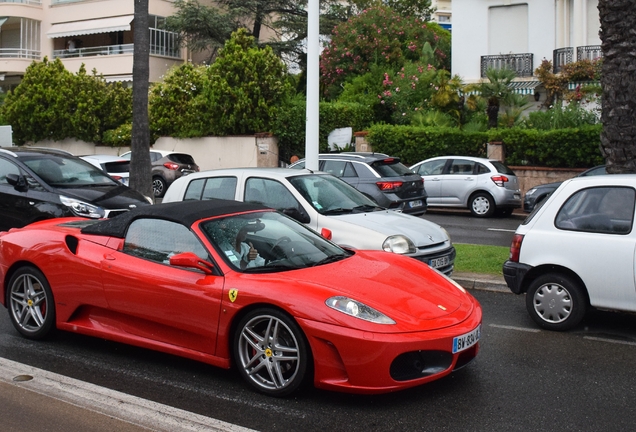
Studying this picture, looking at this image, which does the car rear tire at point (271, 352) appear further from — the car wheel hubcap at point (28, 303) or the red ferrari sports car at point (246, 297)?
the car wheel hubcap at point (28, 303)

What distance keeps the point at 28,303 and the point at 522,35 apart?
89.1ft

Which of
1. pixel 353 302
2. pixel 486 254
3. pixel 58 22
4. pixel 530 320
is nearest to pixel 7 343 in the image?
pixel 353 302

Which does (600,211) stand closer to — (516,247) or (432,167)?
(516,247)

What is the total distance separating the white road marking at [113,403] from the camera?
518 centimetres

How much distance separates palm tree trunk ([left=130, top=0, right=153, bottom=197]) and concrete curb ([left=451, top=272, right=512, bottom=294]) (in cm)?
887

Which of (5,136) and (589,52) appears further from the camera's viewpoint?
(589,52)

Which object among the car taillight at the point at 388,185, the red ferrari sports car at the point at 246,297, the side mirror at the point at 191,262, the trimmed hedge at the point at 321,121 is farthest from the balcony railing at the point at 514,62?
the side mirror at the point at 191,262

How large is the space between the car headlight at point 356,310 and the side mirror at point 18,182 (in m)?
7.87

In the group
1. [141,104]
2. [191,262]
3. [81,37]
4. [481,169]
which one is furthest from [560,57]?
[81,37]

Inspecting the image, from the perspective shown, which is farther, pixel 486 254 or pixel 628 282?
pixel 486 254

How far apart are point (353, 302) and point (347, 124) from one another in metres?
23.6

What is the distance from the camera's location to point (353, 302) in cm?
560

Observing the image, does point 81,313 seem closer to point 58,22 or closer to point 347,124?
point 347,124

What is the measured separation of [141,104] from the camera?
660 inches
